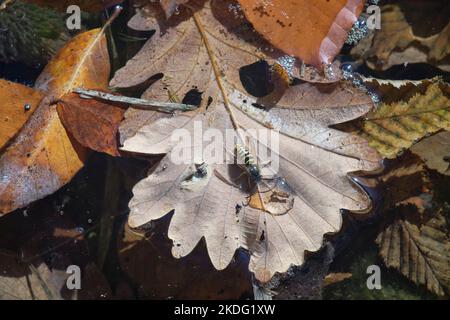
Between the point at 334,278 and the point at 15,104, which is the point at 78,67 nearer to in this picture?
the point at 15,104

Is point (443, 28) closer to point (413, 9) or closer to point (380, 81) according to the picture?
point (413, 9)

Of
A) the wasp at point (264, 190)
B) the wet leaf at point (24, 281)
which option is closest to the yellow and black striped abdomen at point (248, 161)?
the wasp at point (264, 190)

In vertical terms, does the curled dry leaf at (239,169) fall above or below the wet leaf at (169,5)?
below

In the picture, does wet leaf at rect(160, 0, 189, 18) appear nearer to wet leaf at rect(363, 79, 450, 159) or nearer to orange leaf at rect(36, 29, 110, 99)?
orange leaf at rect(36, 29, 110, 99)

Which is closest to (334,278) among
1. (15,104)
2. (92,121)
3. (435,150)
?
(435,150)

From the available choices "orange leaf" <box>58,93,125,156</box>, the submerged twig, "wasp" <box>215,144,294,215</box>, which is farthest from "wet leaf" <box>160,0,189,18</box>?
"wasp" <box>215,144,294,215</box>

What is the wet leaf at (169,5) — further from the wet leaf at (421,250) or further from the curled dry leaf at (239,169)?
the wet leaf at (421,250)
